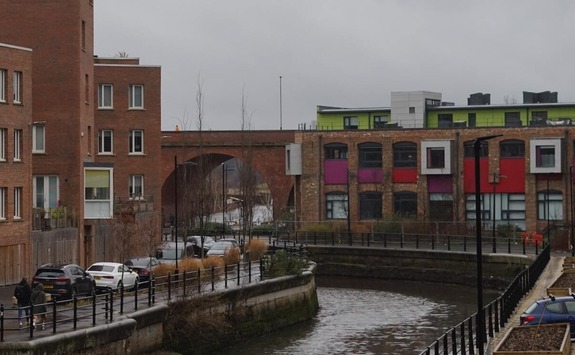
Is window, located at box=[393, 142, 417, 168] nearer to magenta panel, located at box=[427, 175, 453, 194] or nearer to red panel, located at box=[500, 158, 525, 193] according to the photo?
magenta panel, located at box=[427, 175, 453, 194]

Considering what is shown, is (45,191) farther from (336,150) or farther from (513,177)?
(513,177)

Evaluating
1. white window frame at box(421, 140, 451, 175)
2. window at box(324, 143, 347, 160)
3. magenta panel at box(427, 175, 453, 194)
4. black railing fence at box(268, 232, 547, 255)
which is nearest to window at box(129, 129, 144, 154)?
black railing fence at box(268, 232, 547, 255)

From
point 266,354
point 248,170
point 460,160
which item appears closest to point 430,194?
point 460,160

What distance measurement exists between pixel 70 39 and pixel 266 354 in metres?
25.8

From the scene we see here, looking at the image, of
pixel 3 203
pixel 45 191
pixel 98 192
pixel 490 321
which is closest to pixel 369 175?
pixel 98 192

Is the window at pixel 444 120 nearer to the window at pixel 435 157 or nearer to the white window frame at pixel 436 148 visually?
the window at pixel 435 157

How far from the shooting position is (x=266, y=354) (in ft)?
128

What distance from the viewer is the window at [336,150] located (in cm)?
9250

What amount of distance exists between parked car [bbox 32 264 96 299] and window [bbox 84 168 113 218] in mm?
19261

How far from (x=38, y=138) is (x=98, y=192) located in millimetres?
4288

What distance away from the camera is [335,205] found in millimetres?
92500

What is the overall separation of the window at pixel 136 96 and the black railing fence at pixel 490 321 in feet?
102

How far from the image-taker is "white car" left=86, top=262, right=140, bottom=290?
1788 inches

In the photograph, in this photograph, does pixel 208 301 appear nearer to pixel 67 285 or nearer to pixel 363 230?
pixel 67 285
